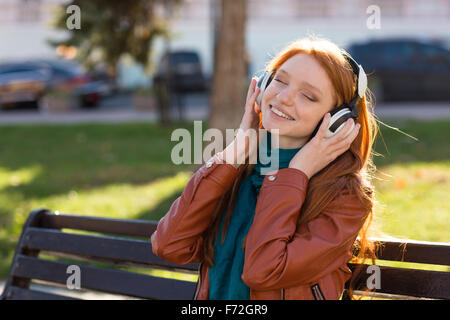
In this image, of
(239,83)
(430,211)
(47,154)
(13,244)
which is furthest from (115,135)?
(430,211)

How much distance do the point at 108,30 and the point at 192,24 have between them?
17.0 m

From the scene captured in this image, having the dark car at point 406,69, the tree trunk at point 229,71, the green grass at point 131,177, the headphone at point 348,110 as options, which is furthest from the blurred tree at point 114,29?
the headphone at point 348,110

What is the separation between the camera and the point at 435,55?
15344 millimetres

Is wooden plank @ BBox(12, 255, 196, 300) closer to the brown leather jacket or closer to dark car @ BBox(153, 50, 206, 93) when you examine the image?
the brown leather jacket

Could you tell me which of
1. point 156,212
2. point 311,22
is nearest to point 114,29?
point 156,212

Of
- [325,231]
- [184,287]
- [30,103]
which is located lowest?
[30,103]

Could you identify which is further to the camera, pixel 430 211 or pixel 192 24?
pixel 192 24

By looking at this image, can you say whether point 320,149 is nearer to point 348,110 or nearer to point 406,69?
point 348,110

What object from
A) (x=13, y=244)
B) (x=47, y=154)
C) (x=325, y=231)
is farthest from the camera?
(x=47, y=154)

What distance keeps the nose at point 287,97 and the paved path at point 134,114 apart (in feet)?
34.6

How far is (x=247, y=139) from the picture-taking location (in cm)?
229

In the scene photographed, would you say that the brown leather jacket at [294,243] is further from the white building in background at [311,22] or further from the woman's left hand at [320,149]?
the white building in background at [311,22]
